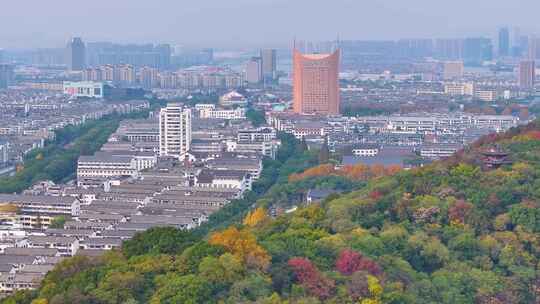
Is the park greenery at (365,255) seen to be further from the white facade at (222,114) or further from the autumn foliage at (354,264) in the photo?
the white facade at (222,114)

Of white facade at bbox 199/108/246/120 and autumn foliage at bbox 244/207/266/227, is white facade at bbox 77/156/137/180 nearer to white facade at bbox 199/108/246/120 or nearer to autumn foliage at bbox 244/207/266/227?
autumn foliage at bbox 244/207/266/227

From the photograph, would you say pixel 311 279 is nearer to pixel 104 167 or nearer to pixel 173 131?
pixel 104 167

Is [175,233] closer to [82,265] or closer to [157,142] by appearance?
[82,265]

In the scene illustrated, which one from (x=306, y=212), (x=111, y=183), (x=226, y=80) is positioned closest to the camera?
(x=306, y=212)

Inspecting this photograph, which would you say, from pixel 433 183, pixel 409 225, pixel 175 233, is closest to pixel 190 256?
pixel 175 233

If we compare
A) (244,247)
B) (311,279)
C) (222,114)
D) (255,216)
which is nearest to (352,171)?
(255,216)

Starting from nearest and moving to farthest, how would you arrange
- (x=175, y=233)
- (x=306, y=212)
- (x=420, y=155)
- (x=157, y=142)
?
(x=175, y=233) → (x=306, y=212) → (x=420, y=155) → (x=157, y=142)

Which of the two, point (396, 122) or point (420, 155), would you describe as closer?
point (420, 155)
